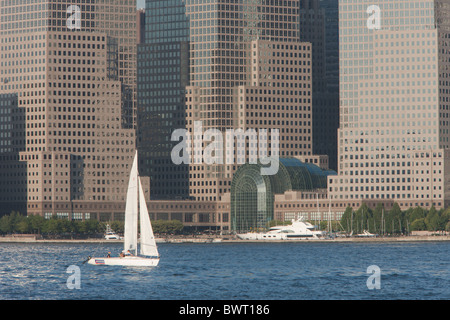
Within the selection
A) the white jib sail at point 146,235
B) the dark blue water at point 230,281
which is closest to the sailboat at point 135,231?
the white jib sail at point 146,235

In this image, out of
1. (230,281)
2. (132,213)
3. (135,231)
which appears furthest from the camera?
(135,231)

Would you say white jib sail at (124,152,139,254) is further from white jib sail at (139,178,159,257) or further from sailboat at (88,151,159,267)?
white jib sail at (139,178,159,257)

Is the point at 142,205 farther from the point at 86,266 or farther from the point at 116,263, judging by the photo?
the point at 86,266

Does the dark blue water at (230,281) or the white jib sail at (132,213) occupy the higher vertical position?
the white jib sail at (132,213)

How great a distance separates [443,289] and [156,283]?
113ft

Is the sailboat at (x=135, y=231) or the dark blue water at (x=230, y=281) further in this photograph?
the sailboat at (x=135, y=231)

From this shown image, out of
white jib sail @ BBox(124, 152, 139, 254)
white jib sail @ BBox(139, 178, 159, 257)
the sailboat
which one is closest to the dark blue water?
the sailboat

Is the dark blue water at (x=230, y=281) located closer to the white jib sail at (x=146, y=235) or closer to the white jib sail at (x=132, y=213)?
the white jib sail at (x=146, y=235)

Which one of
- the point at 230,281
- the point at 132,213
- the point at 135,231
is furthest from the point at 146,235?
the point at 230,281

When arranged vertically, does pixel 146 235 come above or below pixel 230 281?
above

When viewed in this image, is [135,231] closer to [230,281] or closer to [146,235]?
[146,235]

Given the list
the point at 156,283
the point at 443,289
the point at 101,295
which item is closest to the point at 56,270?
the point at 156,283

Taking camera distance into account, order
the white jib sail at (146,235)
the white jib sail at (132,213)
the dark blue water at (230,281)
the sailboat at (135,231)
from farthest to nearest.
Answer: the white jib sail at (146,235)
the sailboat at (135,231)
the white jib sail at (132,213)
the dark blue water at (230,281)
